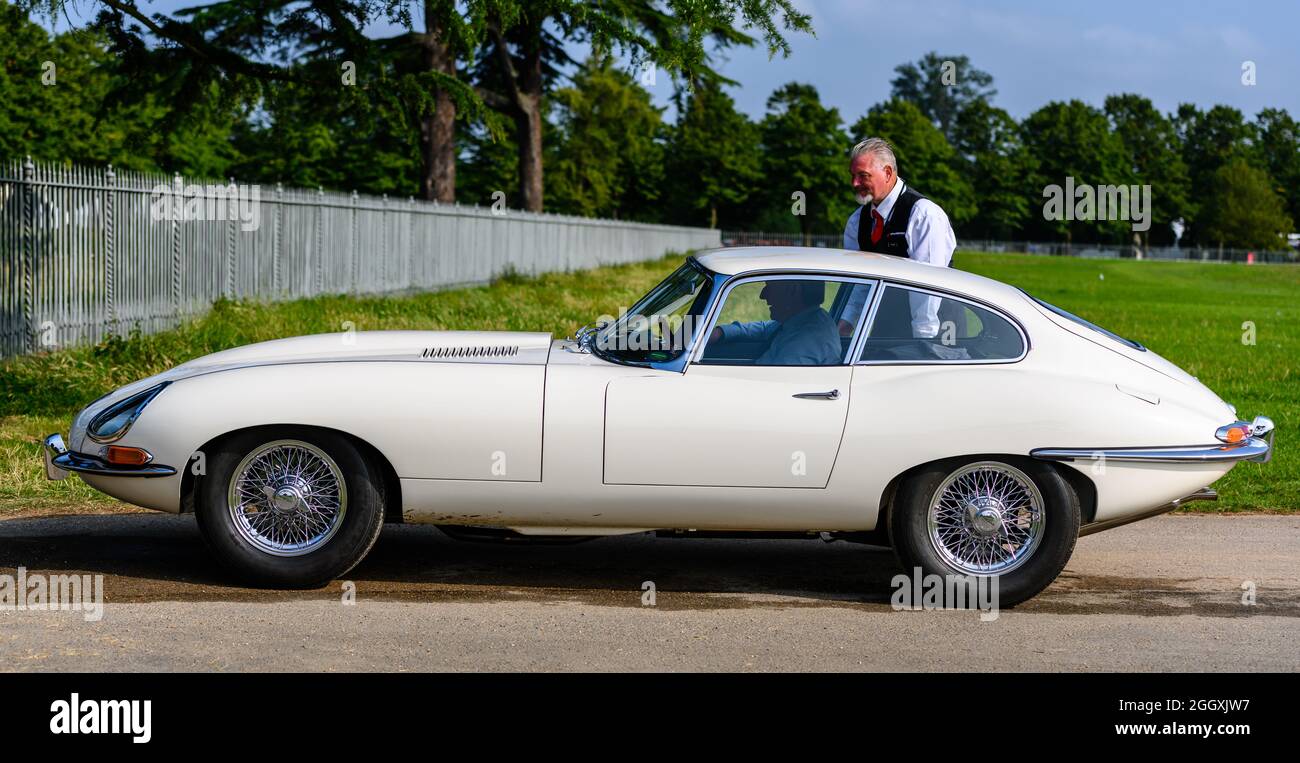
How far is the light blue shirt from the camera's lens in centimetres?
625

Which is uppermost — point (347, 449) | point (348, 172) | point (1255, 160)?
point (1255, 160)

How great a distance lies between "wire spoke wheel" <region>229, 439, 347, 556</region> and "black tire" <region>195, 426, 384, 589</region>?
0.05 ft

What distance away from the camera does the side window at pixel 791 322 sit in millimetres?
6258

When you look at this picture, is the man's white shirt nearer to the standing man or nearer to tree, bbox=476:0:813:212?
the standing man

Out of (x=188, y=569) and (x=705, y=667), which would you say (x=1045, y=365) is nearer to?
(x=705, y=667)

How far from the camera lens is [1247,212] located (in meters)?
119

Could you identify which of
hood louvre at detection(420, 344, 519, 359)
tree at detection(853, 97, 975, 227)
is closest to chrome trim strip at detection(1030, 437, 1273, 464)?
hood louvre at detection(420, 344, 519, 359)

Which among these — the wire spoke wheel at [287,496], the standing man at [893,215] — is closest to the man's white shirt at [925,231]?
the standing man at [893,215]

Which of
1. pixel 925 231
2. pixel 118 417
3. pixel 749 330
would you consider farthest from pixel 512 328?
pixel 118 417

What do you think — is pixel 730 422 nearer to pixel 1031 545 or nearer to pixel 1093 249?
pixel 1031 545

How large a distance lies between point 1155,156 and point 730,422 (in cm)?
13408

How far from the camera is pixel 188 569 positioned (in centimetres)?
654
